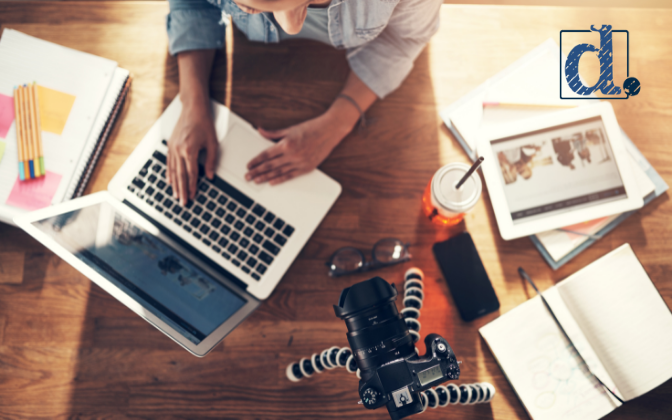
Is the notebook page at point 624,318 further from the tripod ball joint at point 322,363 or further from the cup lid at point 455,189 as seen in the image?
the tripod ball joint at point 322,363

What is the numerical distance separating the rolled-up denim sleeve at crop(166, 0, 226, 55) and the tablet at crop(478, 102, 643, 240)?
695mm

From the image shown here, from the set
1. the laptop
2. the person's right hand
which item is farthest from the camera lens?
the person's right hand

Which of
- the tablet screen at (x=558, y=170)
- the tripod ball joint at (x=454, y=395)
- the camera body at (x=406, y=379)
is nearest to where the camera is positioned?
the camera body at (x=406, y=379)

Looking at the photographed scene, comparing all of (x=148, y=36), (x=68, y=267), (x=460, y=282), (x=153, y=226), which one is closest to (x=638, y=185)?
(x=460, y=282)

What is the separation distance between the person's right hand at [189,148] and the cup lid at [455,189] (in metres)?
0.52

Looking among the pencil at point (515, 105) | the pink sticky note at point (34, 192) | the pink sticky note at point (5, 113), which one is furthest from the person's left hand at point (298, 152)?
the pink sticky note at point (5, 113)

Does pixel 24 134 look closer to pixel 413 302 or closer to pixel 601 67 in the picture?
pixel 413 302

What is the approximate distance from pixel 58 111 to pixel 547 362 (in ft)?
4.20

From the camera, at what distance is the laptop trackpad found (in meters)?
0.90

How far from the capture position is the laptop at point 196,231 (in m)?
0.75

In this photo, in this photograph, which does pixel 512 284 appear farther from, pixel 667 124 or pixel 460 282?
pixel 667 124

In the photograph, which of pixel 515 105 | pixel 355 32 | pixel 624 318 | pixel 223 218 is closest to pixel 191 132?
pixel 223 218

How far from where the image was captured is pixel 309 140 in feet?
2.88

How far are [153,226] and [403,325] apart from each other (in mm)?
584
